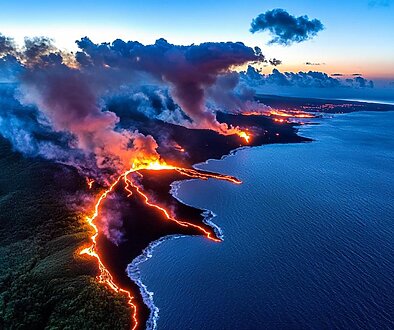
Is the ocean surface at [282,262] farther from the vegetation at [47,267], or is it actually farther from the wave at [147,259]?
the vegetation at [47,267]

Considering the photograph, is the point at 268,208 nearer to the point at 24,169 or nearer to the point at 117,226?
the point at 117,226

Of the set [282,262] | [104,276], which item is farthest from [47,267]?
[282,262]

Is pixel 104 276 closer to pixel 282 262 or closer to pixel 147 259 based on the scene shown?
pixel 147 259

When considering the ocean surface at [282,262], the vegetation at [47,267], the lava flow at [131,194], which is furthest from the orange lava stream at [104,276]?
the ocean surface at [282,262]

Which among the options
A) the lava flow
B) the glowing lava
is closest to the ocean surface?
the lava flow

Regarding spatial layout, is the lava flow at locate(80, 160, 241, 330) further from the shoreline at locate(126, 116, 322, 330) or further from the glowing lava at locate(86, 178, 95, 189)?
the shoreline at locate(126, 116, 322, 330)
